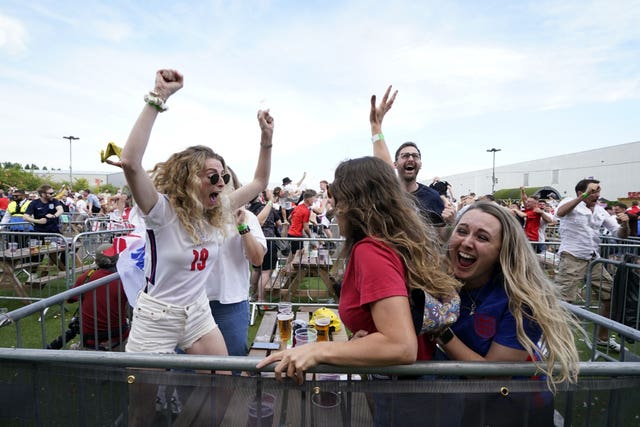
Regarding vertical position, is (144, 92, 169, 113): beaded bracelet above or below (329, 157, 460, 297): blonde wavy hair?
above

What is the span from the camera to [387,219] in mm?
1540

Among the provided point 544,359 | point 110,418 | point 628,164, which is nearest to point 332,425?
point 544,359

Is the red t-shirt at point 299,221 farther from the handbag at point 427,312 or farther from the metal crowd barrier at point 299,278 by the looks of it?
the handbag at point 427,312

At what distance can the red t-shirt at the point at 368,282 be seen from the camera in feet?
4.44

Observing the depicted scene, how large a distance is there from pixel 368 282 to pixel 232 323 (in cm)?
189

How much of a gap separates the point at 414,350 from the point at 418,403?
323mm

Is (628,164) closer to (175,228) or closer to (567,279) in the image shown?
(567,279)

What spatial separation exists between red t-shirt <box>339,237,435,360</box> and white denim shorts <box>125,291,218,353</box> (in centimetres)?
124

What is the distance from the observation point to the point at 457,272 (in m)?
1.91

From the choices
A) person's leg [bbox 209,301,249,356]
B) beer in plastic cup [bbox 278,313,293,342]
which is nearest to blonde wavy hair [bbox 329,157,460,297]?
person's leg [bbox 209,301,249,356]

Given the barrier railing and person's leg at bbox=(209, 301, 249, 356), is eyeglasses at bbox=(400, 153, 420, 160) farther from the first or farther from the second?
the barrier railing

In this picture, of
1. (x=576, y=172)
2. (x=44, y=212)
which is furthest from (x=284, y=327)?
(x=576, y=172)

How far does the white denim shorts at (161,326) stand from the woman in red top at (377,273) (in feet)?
3.54

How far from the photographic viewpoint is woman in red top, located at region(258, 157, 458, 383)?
135 centimetres
